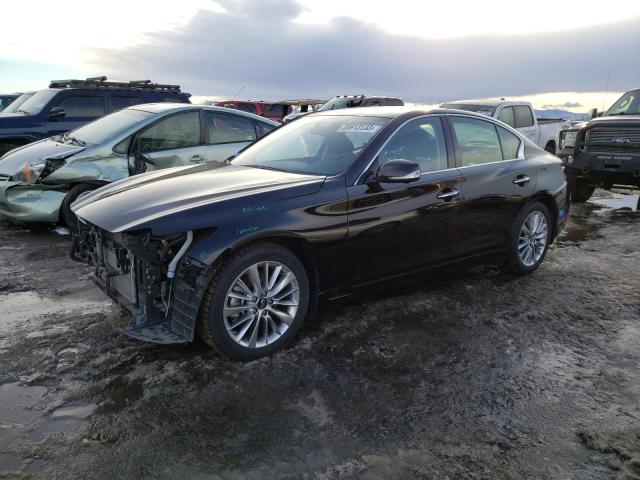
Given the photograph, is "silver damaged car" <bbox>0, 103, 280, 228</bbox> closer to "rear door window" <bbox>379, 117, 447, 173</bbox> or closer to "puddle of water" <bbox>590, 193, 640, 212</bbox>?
"rear door window" <bbox>379, 117, 447, 173</bbox>

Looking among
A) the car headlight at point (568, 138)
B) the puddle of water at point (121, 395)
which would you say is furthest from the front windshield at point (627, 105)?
the puddle of water at point (121, 395)

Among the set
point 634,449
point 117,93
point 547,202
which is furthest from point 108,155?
point 634,449

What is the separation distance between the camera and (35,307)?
14.5ft

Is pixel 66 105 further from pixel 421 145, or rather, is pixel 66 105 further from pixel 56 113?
pixel 421 145

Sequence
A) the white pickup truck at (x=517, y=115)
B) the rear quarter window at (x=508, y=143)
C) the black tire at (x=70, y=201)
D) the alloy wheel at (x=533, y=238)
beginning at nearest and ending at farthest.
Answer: the rear quarter window at (x=508, y=143), the alloy wheel at (x=533, y=238), the black tire at (x=70, y=201), the white pickup truck at (x=517, y=115)

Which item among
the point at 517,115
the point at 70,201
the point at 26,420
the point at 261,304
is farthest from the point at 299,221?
the point at 517,115

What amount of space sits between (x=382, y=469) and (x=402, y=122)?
2.71 meters

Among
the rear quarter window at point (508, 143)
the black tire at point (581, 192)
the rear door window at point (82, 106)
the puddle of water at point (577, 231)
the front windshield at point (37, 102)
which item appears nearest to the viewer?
the rear quarter window at point (508, 143)

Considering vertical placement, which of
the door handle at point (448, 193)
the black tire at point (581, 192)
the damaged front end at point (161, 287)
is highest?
the door handle at point (448, 193)

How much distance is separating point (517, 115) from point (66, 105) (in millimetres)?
9113

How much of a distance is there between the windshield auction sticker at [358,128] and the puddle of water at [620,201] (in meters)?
7.34

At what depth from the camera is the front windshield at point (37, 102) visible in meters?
9.38

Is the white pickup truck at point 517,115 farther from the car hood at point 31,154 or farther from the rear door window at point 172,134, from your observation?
the car hood at point 31,154

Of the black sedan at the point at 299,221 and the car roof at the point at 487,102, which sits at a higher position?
the car roof at the point at 487,102
